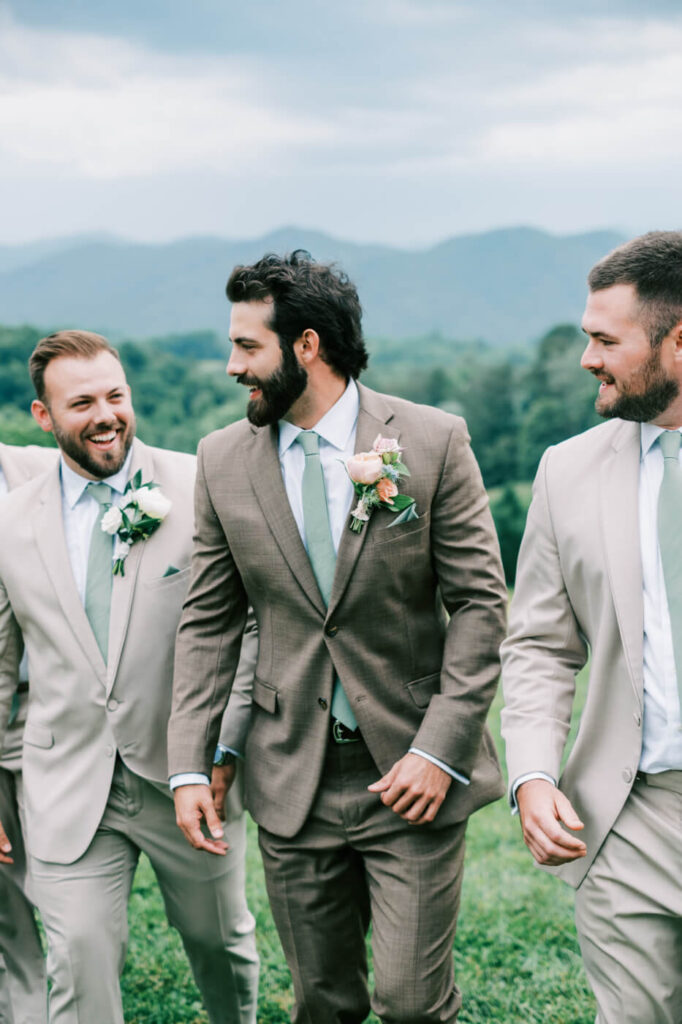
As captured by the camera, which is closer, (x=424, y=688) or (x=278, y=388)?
(x=278, y=388)

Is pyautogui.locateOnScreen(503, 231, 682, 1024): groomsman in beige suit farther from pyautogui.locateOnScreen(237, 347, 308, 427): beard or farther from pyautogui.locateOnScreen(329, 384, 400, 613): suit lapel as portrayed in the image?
pyautogui.locateOnScreen(237, 347, 308, 427): beard

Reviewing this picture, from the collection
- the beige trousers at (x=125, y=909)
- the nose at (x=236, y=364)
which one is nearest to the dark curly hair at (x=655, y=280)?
the nose at (x=236, y=364)

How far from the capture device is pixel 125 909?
14.0 feet

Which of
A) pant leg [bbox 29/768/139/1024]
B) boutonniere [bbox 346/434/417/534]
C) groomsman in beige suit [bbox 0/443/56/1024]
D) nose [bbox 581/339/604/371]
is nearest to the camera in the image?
nose [bbox 581/339/604/371]

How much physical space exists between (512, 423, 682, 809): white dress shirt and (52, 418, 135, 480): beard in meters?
1.87

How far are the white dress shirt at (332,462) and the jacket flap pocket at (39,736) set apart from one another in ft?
2.02

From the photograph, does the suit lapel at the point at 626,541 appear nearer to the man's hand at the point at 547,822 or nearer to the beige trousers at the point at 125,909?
the man's hand at the point at 547,822

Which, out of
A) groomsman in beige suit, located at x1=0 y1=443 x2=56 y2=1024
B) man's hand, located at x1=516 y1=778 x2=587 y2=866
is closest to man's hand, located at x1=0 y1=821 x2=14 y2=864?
groomsman in beige suit, located at x1=0 y1=443 x2=56 y2=1024

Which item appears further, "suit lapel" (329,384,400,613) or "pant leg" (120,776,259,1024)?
"pant leg" (120,776,259,1024)

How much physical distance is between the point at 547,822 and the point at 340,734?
33.7 inches

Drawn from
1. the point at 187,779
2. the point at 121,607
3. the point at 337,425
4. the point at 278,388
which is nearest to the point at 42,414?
the point at 121,607

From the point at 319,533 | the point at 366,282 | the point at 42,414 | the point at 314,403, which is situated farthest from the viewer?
the point at 366,282

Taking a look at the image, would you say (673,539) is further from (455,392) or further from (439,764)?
(455,392)

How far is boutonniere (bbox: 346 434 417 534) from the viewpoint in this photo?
11.8ft
